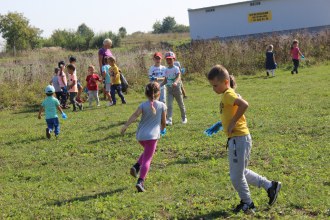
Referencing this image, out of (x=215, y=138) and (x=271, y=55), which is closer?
(x=215, y=138)

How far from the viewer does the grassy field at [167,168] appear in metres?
5.89

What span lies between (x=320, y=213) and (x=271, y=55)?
18.9 m

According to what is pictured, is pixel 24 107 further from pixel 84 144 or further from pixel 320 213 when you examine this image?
pixel 320 213

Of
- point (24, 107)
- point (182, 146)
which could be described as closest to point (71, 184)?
point (182, 146)

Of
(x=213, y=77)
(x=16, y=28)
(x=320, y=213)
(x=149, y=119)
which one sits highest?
(x=16, y=28)

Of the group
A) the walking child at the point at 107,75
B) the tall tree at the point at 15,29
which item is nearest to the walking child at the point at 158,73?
the walking child at the point at 107,75

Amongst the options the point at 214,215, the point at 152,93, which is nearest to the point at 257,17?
the point at 152,93

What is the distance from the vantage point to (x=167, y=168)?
25.6ft

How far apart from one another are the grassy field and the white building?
31.5m

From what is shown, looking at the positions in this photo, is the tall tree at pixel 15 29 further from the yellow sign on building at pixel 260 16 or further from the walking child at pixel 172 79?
the walking child at pixel 172 79

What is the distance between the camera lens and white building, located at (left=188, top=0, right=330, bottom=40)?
43.1 m

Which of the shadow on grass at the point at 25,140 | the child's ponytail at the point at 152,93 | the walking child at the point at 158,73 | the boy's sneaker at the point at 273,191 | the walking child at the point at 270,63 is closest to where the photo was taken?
the boy's sneaker at the point at 273,191

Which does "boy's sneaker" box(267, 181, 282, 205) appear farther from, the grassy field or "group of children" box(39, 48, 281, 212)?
the grassy field

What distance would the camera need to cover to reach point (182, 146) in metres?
9.22
